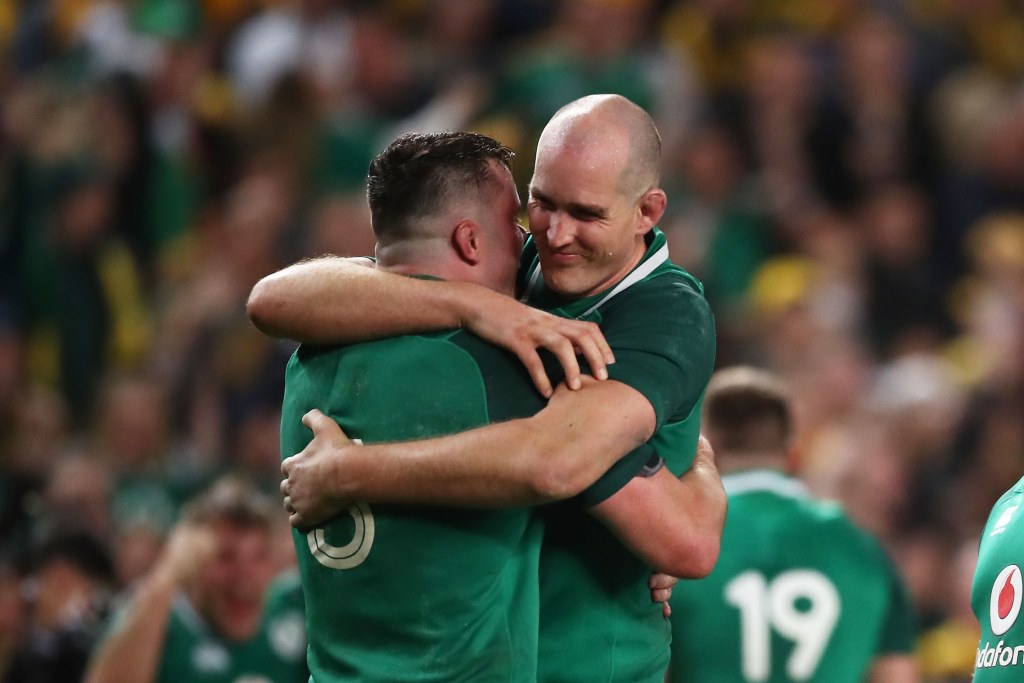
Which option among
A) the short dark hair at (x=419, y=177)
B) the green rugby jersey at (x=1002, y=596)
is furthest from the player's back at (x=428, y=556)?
the green rugby jersey at (x=1002, y=596)

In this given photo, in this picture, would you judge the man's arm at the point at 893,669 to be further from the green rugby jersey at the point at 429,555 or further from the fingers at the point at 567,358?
the fingers at the point at 567,358

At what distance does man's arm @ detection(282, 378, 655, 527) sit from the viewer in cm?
313

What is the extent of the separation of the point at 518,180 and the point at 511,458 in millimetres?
6368

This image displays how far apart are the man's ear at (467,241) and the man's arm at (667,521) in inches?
22.5

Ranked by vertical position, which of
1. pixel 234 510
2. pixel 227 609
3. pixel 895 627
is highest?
pixel 234 510

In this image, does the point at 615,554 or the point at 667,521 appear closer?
the point at 667,521

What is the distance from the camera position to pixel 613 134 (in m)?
3.48

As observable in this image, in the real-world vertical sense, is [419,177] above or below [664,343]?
above

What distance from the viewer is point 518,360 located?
10.8 feet

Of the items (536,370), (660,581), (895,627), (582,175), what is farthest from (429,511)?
(895,627)

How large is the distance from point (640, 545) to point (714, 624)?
74.3 inches

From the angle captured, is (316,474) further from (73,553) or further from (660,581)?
(73,553)

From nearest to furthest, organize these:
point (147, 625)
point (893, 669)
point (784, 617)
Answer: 1. point (784, 617)
2. point (893, 669)
3. point (147, 625)

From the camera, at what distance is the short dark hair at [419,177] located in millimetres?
3377
